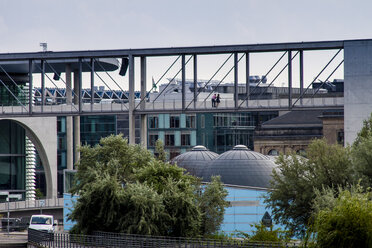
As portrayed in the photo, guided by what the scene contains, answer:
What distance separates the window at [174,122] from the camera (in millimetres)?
167125

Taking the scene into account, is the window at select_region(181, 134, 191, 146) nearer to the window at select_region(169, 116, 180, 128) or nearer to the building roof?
the window at select_region(169, 116, 180, 128)

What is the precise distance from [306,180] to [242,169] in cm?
3102

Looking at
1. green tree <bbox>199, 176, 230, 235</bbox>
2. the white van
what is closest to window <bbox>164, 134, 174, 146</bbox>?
the white van

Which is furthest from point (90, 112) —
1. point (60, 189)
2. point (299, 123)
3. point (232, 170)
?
point (299, 123)

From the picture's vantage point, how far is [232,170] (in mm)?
85875

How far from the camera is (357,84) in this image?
207 feet

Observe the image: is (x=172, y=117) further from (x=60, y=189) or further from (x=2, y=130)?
(x=2, y=130)

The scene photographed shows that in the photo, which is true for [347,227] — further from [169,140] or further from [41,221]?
[169,140]

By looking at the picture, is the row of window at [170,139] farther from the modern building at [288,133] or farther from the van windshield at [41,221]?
the van windshield at [41,221]

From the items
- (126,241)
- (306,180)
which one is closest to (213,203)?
(306,180)

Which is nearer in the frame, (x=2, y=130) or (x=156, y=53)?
(x=156, y=53)

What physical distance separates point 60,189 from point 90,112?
7962 centimetres

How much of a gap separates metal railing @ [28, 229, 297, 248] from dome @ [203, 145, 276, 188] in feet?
111

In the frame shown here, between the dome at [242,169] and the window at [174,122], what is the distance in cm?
7636
